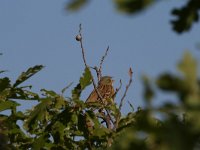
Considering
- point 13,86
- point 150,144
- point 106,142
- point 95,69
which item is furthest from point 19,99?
point 150,144

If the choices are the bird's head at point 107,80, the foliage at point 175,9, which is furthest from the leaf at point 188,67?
the bird's head at point 107,80

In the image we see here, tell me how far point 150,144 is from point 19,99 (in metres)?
3.71

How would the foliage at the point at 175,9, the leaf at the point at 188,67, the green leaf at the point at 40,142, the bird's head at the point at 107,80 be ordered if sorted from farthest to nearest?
the bird's head at the point at 107,80 → the green leaf at the point at 40,142 → the foliage at the point at 175,9 → the leaf at the point at 188,67

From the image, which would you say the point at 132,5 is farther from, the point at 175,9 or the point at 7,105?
the point at 7,105

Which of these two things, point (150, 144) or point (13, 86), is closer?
point (150, 144)

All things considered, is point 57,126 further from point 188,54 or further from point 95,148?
point 188,54

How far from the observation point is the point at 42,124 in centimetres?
491

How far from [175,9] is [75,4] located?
37 cm

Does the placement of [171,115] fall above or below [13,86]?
below

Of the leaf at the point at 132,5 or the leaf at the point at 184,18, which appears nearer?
the leaf at the point at 132,5

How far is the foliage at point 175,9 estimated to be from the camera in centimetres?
120

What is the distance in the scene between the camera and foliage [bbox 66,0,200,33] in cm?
120

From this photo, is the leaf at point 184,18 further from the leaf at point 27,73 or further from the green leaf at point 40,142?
the leaf at point 27,73

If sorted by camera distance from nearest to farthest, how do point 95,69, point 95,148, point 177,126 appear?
1. point 177,126
2. point 95,148
3. point 95,69
